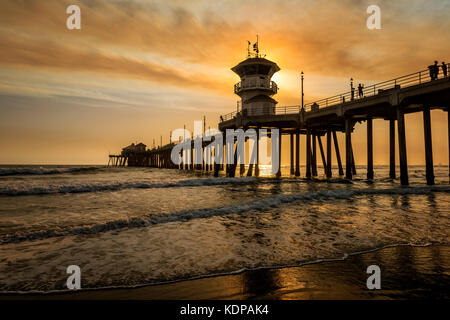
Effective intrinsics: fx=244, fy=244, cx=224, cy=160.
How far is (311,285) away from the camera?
146 inches

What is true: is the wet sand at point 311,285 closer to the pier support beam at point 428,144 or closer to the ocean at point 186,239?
the ocean at point 186,239

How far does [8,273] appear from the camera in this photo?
4.29 meters

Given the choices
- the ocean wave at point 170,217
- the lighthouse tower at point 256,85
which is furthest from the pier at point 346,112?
the ocean wave at point 170,217

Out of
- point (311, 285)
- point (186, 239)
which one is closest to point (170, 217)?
point (186, 239)

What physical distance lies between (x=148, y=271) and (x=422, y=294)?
4.19m

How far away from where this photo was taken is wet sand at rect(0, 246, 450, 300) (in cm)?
339

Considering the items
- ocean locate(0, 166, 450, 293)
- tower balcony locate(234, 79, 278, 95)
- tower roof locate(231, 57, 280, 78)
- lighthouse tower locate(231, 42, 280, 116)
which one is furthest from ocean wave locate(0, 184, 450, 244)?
tower roof locate(231, 57, 280, 78)

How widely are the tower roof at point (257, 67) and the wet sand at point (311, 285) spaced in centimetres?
3588

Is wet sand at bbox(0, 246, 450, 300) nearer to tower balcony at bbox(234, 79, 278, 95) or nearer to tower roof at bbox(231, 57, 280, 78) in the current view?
tower balcony at bbox(234, 79, 278, 95)

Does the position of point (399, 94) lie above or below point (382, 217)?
above

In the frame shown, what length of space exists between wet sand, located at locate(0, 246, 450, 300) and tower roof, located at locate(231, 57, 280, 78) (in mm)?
35881

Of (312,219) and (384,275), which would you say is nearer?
(384,275)
